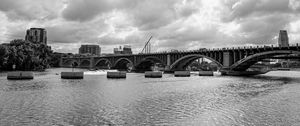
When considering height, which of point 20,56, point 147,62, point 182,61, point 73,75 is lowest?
point 73,75

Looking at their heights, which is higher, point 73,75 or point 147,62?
point 147,62

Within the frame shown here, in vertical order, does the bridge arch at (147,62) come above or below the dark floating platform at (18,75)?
above

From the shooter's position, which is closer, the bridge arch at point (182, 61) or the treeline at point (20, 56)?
the treeline at point (20, 56)

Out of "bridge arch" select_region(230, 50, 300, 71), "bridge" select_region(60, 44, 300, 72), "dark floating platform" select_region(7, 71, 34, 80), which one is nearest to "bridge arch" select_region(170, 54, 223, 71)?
"bridge" select_region(60, 44, 300, 72)

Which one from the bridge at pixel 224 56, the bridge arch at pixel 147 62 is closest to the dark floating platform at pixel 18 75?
the bridge at pixel 224 56

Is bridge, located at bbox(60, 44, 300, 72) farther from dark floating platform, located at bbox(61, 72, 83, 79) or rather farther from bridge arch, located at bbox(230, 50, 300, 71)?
dark floating platform, located at bbox(61, 72, 83, 79)

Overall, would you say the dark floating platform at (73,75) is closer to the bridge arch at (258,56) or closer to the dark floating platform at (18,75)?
the dark floating platform at (18,75)

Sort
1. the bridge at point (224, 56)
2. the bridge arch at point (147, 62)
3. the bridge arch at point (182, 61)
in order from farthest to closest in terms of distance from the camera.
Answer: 1. the bridge arch at point (147, 62)
2. the bridge arch at point (182, 61)
3. the bridge at point (224, 56)

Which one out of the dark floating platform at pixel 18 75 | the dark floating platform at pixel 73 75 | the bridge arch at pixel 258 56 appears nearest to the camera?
the dark floating platform at pixel 18 75

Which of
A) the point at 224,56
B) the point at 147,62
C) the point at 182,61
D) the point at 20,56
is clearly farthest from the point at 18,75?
the point at 147,62

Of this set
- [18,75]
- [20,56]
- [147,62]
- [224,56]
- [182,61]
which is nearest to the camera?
[18,75]

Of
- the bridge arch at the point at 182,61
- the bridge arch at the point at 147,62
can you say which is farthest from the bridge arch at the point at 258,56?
the bridge arch at the point at 147,62

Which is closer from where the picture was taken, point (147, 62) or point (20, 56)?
point (20, 56)

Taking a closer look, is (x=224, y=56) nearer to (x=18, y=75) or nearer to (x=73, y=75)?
(x=73, y=75)
